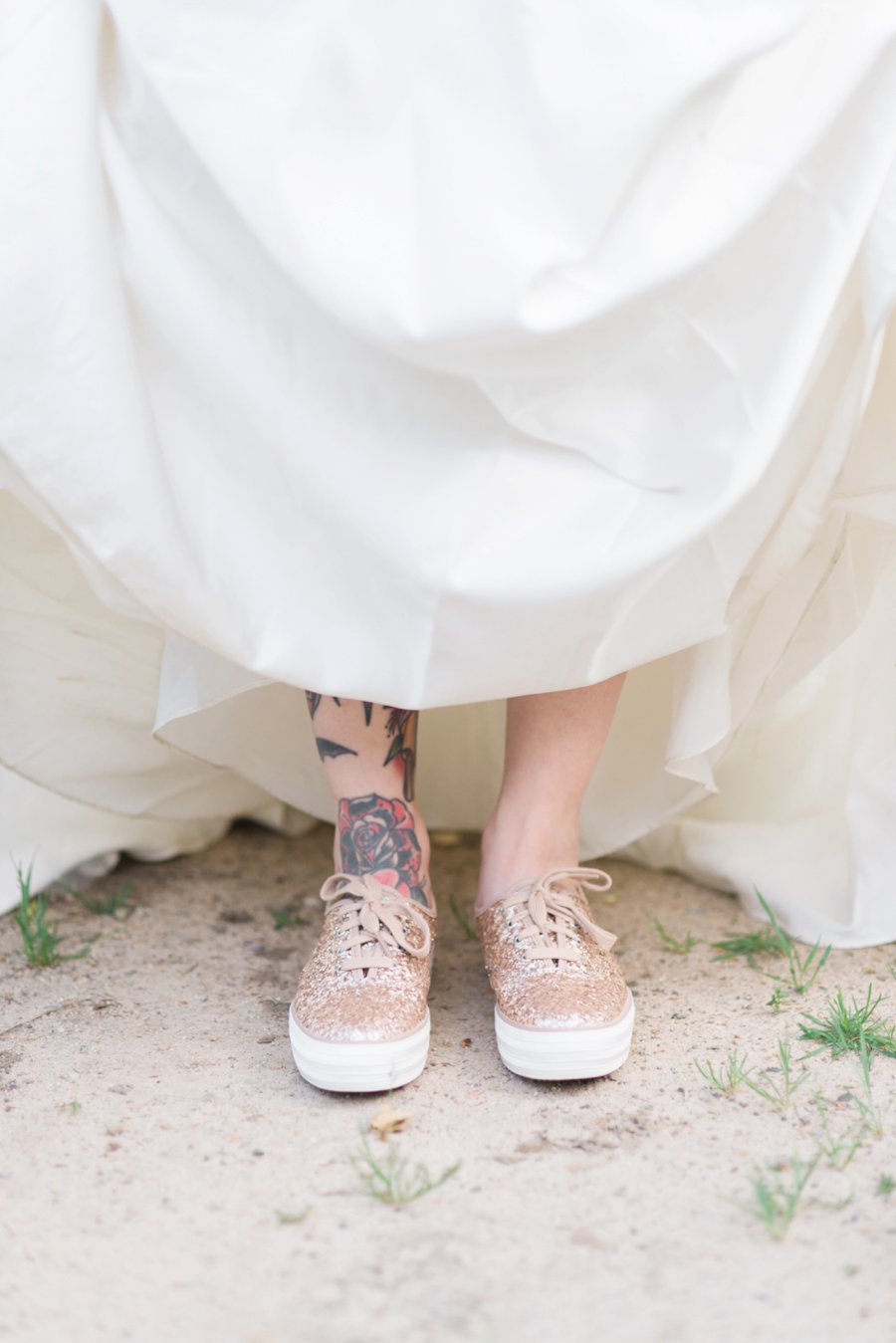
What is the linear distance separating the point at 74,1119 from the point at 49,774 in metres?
0.48

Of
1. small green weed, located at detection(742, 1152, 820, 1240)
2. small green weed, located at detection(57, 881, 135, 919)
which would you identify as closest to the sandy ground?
small green weed, located at detection(742, 1152, 820, 1240)

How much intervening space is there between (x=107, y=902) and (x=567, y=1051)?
68 cm

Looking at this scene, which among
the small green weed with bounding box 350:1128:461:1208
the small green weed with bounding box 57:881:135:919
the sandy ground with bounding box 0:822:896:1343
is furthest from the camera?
the small green weed with bounding box 57:881:135:919

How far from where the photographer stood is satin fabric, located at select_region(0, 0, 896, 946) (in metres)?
0.89

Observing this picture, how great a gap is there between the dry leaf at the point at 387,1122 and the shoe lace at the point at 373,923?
126 mm

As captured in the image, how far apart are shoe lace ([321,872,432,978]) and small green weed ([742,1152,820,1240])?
36cm

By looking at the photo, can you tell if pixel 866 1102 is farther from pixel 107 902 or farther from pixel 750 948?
pixel 107 902

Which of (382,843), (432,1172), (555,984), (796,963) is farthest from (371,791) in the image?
(796,963)

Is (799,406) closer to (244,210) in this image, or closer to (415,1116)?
(244,210)

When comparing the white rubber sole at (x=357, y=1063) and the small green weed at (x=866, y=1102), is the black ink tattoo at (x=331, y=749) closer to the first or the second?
the white rubber sole at (x=357, y=1063)

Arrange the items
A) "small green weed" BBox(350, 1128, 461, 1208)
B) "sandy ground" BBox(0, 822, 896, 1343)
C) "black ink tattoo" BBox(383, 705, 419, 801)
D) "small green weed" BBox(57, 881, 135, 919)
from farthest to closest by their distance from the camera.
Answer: "small green weed" BBox(57, 881, 135, 919) < "black ink tattoo" BBox(383, 705, 419, 801) < "small green weed" BBox(350, 1128, 461, 1208) < "sandy ground" BBox(0, 822, 896, 1343)

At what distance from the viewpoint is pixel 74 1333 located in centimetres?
75

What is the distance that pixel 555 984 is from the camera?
104 centimetres

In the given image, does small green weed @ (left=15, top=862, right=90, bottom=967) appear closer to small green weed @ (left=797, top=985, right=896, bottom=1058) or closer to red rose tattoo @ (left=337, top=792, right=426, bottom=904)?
Answer: red rose tattoo @ (left=337, top=792, right=426, bottom=904)
